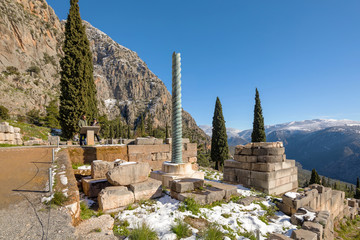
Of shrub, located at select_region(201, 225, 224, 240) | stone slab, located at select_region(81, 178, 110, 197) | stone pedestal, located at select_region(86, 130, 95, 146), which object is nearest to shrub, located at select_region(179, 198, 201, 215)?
shrub, located at select_region(201, 225, 224, 240)

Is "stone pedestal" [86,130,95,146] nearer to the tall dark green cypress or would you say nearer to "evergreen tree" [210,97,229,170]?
the tall dark green cypress

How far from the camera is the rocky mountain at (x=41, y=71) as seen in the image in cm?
3847

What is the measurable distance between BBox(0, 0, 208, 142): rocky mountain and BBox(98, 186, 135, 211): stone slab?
37.8m

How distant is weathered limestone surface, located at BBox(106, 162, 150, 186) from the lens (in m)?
4.63

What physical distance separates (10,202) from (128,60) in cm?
13074

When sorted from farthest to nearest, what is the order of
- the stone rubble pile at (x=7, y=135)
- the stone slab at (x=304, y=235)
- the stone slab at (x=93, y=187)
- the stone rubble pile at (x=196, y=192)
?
the stone rubble pile at (x=7, y=135)
the stone slab at (x=93, y=187)
the stone rubble pile at (x=196, y=192)
the stone slab at (x=304, y=235)

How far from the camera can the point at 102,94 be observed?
102 metres

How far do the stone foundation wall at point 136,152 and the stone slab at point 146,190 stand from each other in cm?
350

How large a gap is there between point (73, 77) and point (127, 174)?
16115mm

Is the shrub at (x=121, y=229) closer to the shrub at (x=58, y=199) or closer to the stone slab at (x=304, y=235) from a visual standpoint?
the shrub at (x=58, y=199)

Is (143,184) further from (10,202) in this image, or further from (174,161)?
(10,202)

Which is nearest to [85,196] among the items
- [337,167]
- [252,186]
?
[252,186]

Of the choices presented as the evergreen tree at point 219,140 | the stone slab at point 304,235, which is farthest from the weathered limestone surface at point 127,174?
the evergreen tree at point 219,140

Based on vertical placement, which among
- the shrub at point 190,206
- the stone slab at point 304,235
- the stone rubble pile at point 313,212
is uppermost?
the shrub at point 190,206
